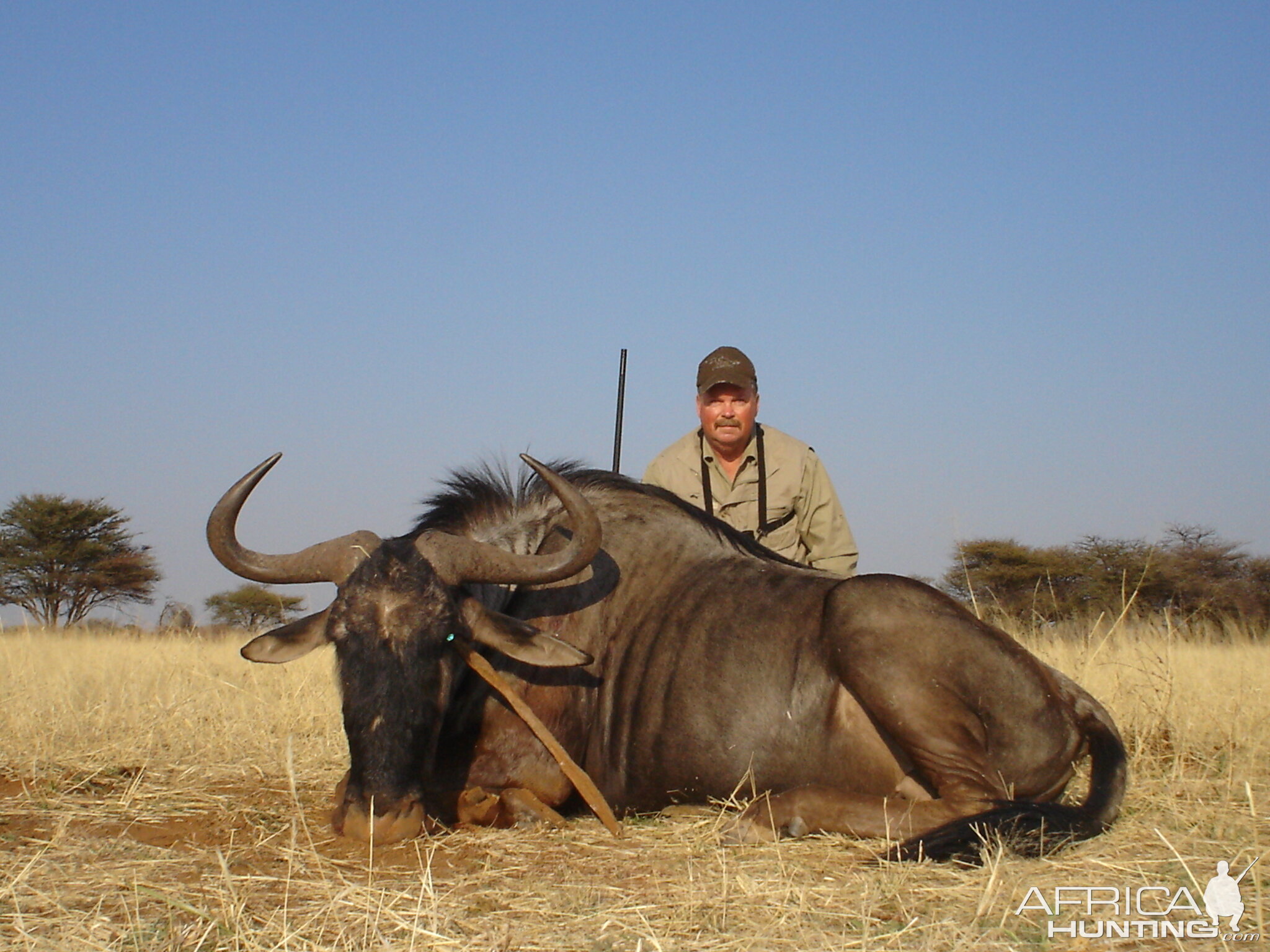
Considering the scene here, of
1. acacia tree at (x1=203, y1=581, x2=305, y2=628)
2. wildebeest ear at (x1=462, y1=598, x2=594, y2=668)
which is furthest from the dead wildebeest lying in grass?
acacia tree at (x1=203, y1=581, x2=305, y2=628)

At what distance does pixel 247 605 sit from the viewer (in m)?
23.9

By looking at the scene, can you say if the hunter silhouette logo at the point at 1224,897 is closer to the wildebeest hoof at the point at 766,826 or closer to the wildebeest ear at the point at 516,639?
the wildebeest hoof at the point at 766,826

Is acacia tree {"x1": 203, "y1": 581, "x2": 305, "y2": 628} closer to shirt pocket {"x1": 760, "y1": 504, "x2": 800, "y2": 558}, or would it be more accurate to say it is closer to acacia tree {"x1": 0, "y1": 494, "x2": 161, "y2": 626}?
acacia tree {"x1": 0, "y1": 494, "x2": 161, "y2": 626}

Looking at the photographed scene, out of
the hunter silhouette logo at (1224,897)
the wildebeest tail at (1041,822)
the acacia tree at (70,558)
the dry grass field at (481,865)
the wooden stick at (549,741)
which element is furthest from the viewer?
the acacia tree at (70,558)

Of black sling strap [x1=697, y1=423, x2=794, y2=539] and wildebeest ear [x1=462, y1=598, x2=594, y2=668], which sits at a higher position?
black sling strap [x1=697, y1=423, x2=794, y2=539]

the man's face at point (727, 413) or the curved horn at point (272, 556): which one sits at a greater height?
the man's face at point (727, 413)

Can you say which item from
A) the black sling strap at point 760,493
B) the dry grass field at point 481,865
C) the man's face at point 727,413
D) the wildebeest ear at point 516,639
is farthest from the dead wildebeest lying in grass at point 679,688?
the man's face at point 727,413

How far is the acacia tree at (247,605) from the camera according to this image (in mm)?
22922

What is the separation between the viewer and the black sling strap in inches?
253

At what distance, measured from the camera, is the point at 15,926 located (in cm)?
268

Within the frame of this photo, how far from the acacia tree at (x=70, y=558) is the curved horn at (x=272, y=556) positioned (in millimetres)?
18871

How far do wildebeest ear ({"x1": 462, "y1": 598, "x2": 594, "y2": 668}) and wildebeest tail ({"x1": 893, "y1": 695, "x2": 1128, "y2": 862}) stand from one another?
4.64ft

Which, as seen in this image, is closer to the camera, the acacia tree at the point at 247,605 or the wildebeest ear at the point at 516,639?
the wildebeest ear at the point at 516,639

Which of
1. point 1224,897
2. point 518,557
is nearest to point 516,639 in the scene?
point 518,557
